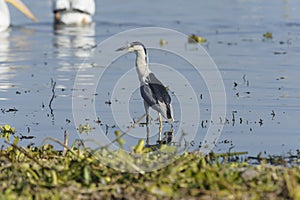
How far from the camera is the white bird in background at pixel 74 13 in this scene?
70.8 feet

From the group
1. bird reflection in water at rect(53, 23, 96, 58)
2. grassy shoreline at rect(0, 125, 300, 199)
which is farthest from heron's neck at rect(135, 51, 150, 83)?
bird reflection in water at rect(53, 23, 96, 58)

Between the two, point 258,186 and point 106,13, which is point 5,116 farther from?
point 106,13

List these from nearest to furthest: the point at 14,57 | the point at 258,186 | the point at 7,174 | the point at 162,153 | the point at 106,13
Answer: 1. the point at 258,186
2. the point at 7,174
3. the point at 162,153
4. the point at 14,57
5. the point at 106,13

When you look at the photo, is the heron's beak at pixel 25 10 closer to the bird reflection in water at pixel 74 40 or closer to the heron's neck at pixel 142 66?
the bird reflection in water at pixel 74 40

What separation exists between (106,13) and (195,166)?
18.3m

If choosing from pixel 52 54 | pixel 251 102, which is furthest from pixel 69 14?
pixel 251 102

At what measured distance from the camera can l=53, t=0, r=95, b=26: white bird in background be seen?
21.6 metres

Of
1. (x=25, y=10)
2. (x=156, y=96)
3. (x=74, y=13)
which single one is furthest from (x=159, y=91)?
(x=74, y=13)

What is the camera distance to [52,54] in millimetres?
15766

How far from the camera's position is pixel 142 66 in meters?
9.99

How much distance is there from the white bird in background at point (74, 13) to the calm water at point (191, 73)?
334 mm

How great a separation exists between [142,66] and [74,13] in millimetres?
12296

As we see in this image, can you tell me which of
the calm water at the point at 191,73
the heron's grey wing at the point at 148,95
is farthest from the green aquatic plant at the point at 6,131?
the heron's grey wing at the point at 148,95

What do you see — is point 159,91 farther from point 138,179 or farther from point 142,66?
point 138,179
